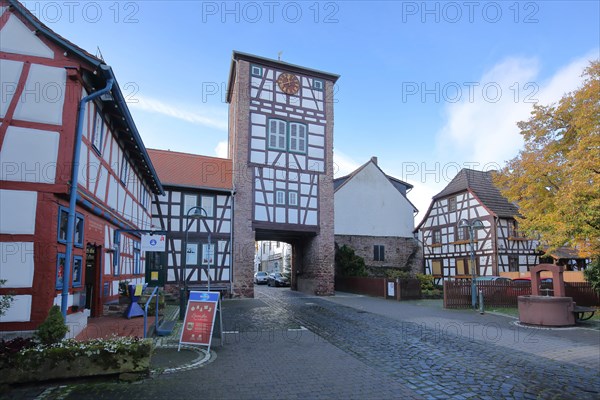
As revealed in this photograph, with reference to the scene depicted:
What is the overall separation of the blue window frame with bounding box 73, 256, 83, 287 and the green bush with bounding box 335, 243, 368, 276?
21922 millimetres

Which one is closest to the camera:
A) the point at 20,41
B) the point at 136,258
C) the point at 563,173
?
the point at 20,41

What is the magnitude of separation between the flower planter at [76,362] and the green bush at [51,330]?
237 mm

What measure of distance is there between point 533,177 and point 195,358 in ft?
51.7

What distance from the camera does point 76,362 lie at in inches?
242

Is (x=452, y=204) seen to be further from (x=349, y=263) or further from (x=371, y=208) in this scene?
(x=349, y=263)

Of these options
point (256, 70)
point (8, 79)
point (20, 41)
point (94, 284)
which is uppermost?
point (256, 70)

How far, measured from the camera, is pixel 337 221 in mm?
32562

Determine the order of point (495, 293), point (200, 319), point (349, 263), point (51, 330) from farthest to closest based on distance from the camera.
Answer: point (349, 263) < point (495, 293) < point (200, 319) < point (51, 330)

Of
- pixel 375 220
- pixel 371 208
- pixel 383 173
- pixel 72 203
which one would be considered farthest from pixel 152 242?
pixel 383 173

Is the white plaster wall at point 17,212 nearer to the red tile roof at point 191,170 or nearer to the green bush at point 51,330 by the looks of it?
the green bush at point 51,330

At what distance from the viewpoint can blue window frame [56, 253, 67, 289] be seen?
773 centimetres

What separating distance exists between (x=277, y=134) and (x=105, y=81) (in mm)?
15126

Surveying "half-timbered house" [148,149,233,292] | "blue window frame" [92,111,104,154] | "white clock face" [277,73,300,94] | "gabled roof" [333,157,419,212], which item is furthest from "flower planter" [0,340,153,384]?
"gabled roof" [333,157,419,212]

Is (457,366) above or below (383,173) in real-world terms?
below
